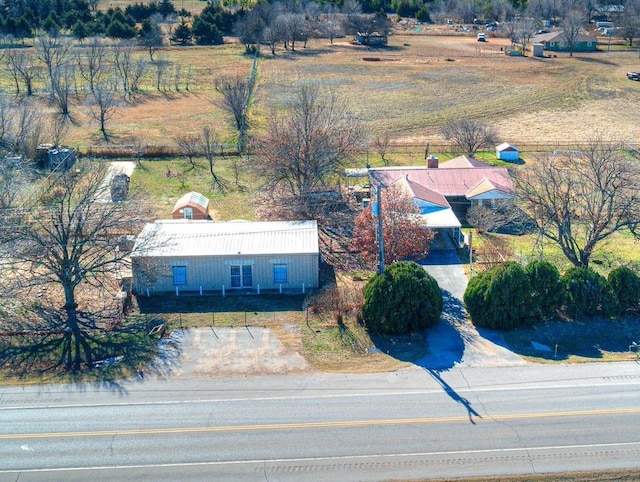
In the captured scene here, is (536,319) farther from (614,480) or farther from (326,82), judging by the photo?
(326,82)

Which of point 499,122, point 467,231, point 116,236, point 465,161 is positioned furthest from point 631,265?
point 499,122

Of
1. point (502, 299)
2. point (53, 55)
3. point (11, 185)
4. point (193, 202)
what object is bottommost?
point (502, 299)

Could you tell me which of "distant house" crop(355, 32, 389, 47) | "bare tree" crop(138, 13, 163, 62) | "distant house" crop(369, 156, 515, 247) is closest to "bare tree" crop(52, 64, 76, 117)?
"bare tree" crop(138, 13, 163, 62)

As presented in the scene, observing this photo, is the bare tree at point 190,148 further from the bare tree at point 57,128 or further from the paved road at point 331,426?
the paved road at point 331,426

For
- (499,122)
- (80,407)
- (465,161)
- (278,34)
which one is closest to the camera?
(80,407)

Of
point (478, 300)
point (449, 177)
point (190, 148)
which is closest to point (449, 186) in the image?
point (449, 177)

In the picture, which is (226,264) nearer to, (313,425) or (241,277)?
(241,277)
